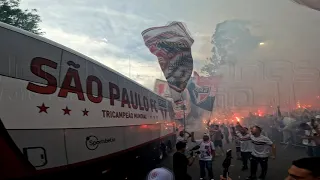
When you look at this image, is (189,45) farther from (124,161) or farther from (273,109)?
(124,161)

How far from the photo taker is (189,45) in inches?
248

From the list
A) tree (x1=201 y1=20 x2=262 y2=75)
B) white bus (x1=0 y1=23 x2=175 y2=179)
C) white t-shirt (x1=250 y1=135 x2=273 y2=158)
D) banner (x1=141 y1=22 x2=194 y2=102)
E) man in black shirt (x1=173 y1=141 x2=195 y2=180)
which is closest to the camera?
white bus (x1=0 y1=23 x2=175 y2=179)

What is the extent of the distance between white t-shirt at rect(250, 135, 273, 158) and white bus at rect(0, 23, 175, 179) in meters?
2.37

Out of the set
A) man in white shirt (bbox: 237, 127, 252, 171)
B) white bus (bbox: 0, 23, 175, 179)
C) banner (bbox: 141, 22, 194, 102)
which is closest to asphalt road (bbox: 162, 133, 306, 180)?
man in white shirt (bbox: 237, 127, 252, 171)

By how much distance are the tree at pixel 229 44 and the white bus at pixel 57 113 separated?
223 cm

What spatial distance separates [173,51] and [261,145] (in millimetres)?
2606

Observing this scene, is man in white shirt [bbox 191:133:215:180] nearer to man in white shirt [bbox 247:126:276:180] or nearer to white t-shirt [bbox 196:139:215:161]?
white t-shirt [bbox 196:139:215:161]

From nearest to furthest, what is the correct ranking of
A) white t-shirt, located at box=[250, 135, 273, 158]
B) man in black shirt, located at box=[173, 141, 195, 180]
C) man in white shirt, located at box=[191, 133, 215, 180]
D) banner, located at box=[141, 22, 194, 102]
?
man in black shirt, located at box=[173, 141, 195, 180] < white t-shirt, located at box=[250, 135, 273, 158] < man in white shirt, located at box=[191, 133, 215, 180] < banner, located at box=[141, 22, 194, 102]

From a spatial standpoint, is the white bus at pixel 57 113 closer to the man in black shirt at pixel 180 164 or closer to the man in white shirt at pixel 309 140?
the man in black shirt at pixel 180 164

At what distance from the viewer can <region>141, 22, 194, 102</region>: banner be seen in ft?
20.3

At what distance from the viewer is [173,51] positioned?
20.7ft

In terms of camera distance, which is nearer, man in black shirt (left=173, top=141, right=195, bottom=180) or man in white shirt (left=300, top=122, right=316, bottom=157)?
man in black shirt (left=173, top=141, right=195, bottom=180)

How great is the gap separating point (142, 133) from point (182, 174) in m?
2.32

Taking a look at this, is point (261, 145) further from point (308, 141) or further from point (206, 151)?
point (308, 141)
